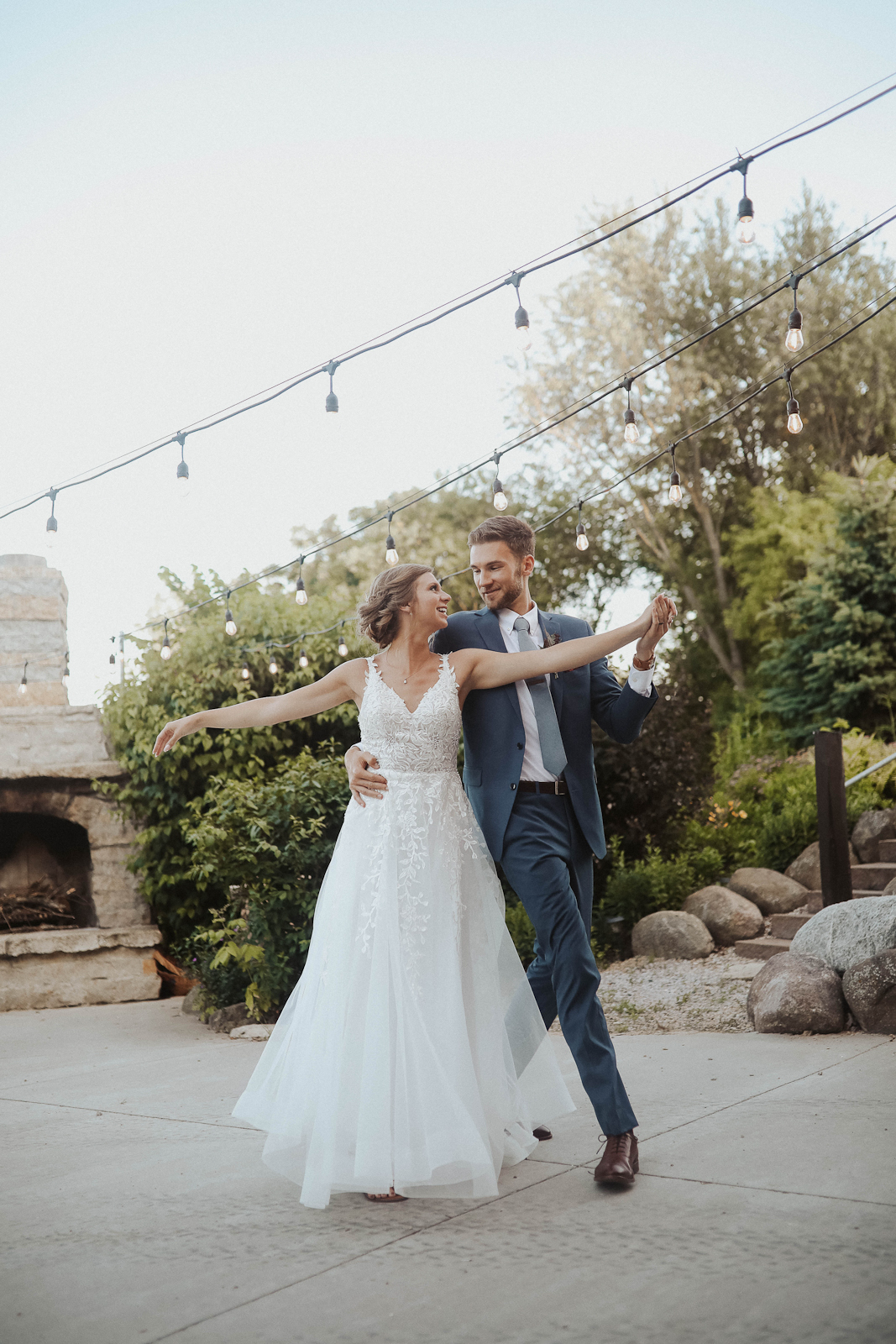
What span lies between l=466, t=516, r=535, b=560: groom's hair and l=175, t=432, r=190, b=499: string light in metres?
2.20

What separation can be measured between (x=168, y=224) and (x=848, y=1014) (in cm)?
658

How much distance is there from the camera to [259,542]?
76.2 feet

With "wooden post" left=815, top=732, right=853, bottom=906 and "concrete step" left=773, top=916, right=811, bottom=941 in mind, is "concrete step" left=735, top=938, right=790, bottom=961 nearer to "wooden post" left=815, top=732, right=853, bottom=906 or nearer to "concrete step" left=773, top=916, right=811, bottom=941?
"concrete step" left=773, top=916, right=811, bottom=941

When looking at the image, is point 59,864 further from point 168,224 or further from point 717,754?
point 717,754

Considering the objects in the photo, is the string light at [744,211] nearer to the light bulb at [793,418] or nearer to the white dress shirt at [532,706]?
→ the light bulb at [793,418]

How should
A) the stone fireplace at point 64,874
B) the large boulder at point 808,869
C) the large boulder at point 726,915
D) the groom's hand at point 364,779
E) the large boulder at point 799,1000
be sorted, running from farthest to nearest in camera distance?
the large boulder at point 808,869
the large boulder at point 726,915
the stone fireplace at point 64,874
the large boulder at point 799,1000
the groom's hand at point 364,779

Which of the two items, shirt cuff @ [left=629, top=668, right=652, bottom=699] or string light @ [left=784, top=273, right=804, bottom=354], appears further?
string light @ [left=784, top=273, right=804, bottom=354]

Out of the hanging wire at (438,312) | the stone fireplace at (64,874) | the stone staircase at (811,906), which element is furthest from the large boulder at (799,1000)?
the stone fireplace at (64,874)

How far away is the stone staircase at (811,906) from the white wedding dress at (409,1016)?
4324 mm

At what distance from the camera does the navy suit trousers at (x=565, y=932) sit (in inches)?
118

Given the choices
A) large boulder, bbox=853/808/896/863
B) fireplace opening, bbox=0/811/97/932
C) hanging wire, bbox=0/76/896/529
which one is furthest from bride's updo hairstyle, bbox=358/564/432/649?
large boulder, bbox=853/808/896/863

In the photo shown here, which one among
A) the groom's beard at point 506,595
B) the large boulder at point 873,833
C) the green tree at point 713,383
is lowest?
the large boulder at point 873,833

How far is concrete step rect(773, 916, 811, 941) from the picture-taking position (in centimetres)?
740

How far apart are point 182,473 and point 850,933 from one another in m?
3.84
